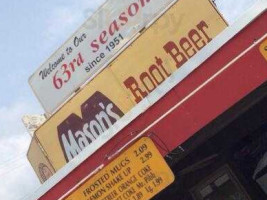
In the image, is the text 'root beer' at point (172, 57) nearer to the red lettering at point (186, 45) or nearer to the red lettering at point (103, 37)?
the red lettering at point (186, 45)

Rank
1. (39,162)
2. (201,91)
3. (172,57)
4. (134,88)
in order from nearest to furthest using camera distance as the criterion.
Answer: (201,91)
(172,57)
(134,88)
(39,162)

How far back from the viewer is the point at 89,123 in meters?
7.36

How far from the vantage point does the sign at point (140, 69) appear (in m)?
6.87

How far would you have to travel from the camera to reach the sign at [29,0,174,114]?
7.83m

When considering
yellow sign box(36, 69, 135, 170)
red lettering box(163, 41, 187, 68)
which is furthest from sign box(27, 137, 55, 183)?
red lettering box(163, 41, 187, 68)

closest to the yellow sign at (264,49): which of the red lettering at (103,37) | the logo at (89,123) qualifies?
the logo at (89,123)

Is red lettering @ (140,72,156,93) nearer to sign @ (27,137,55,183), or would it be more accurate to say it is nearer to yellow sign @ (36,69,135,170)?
yellow sign @ (36,69,135,170)

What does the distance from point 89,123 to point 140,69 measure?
1427 millimetres

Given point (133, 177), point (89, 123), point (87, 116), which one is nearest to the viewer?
point (133, 177)

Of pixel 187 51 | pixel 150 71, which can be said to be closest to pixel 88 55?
pixel 150 71

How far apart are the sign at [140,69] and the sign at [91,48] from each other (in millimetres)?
469

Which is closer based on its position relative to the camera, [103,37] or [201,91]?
[201,91]

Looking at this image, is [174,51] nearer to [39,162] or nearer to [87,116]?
[87,116]

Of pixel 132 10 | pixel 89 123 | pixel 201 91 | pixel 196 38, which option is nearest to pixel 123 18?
pixel 132 10
